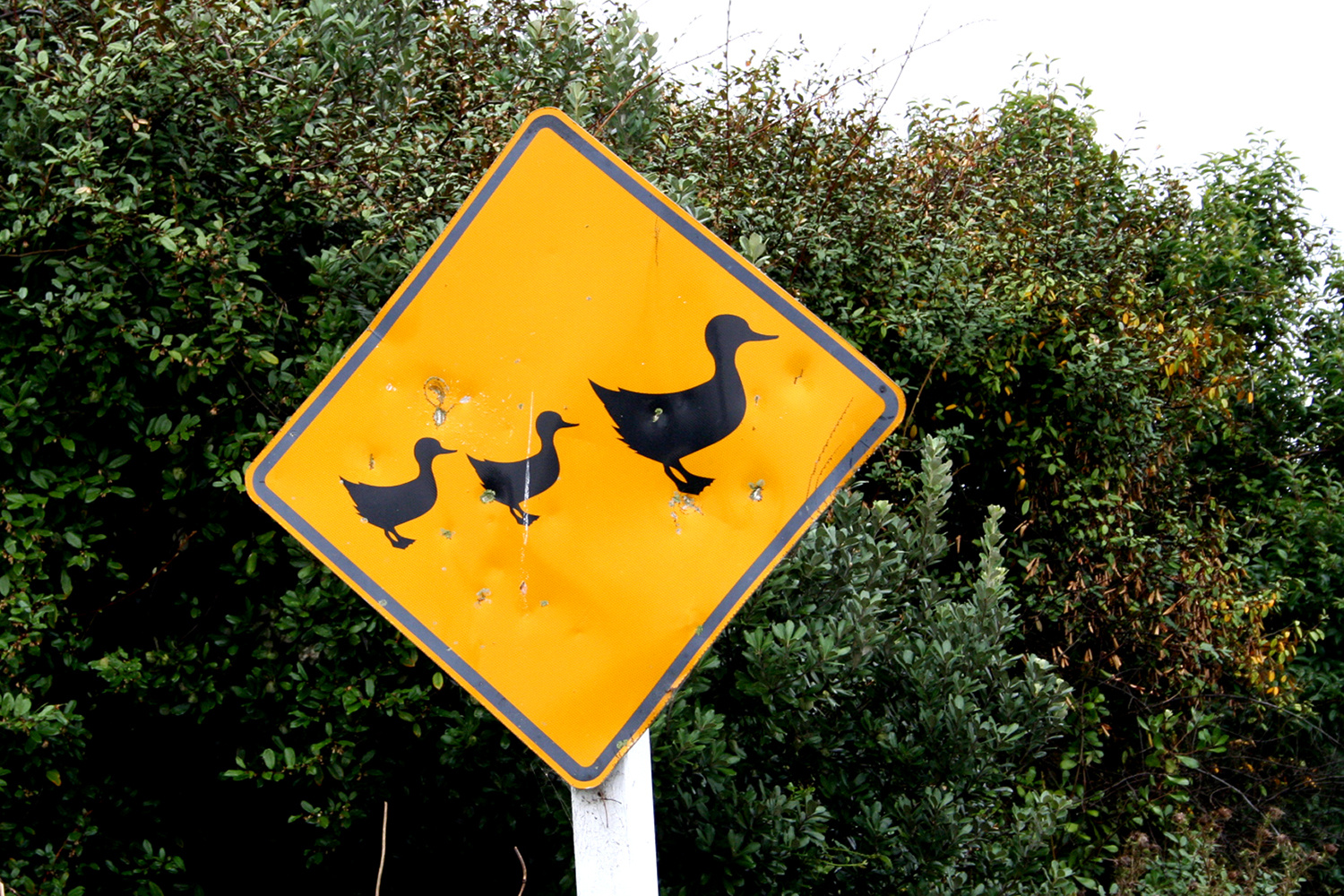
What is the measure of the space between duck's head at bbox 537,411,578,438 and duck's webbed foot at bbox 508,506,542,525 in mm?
138

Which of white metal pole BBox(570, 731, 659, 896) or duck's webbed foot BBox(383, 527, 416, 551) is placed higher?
duck's webbed foot BBox(383, 527, 416, 551)

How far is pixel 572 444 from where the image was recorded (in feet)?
5.76

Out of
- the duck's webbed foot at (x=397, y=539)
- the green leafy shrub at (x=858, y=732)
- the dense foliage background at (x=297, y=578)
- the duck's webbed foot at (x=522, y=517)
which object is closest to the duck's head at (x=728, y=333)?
the duck's webbed foot at (x=522, y=517)

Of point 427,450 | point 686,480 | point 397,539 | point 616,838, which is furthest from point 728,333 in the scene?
point 616,838

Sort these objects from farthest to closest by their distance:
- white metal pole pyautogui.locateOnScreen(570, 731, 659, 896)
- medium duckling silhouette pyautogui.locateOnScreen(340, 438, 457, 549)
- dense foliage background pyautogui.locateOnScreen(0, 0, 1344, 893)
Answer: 1. dense foliage background pyautogui.locateOnScreen(0, 0, 1344, 893)
2. medium duckling silhouette pyautogui.locateOnScreen(340, 438, 457, 549)
3. white metal pole pyautogui.locateOnScreen(570, 731, 659, 896)

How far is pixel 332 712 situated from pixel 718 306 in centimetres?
190

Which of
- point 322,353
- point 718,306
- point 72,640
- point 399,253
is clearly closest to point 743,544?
point 718,306

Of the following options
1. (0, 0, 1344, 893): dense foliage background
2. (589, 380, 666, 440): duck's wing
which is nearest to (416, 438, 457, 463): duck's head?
(589, 380, 666, 440): duck's wing

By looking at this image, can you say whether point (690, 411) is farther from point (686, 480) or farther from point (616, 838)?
point (616, 838)

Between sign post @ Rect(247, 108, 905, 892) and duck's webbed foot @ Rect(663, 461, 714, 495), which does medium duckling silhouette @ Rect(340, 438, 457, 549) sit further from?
duck's webbed foot @ Rect(663, 461, 714, 495)

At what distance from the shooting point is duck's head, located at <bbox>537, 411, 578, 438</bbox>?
1.76 metres

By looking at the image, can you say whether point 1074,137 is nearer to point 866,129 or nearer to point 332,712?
point 866,129

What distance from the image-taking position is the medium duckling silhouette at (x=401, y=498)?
176 centimetres

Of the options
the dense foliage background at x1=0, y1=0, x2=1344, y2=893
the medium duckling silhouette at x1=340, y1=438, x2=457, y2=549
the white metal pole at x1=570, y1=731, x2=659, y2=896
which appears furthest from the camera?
the dense foliage background at x1=0, y1=0, x2=1344, y2=893
